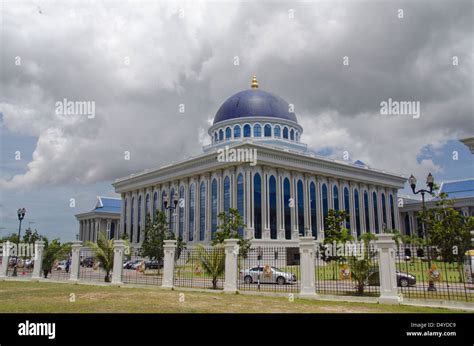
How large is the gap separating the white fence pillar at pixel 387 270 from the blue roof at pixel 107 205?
8466cm

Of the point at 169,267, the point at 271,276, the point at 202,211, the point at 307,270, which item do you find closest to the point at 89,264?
the point at 169,267

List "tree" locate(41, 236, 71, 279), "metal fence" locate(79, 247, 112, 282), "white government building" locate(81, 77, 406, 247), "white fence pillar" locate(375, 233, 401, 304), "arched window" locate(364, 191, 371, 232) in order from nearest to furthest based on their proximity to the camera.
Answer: "white fence pillar" locate(375, 233, 401, 304), "metal fence" locate(79, 247, 112, 282), "tree" locate(41, 236, 71, 279), "white government building" locate(81, 77, 406, 247), "arched window" locate(364, 191, 371, 232)

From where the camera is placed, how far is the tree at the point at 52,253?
1145 inches

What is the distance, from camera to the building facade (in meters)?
93.1

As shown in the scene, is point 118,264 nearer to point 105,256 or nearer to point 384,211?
point 105,256

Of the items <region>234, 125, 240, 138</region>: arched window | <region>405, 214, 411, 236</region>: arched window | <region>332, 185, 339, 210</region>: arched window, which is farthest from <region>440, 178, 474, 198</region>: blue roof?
<region>234, 125, 240, 138</region>: arched window

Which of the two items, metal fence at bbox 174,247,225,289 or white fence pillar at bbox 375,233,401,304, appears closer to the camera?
white fence pillar at bbox 375,233,401,304

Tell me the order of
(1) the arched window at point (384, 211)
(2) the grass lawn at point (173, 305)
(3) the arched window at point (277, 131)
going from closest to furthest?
(2) the grass lawn at point (173, 305), (3) the arched window at point (277, 131), (1) the arched window at point (384, 211)

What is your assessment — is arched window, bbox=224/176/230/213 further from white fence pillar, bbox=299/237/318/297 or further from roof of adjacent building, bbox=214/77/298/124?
white fence pillar, bbox=299/237/318/297

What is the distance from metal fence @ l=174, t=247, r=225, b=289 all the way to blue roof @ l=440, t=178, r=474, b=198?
65.1m

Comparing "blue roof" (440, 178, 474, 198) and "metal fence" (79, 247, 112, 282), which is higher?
"blue roof" (440, 178, 474, 198)

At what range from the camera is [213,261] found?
20.8 metres

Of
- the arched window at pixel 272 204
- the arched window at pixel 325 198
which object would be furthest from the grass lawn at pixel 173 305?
the arched window at pixel 325 198

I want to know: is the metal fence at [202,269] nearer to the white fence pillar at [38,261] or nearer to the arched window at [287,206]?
the white fence pillar at [38,261]
